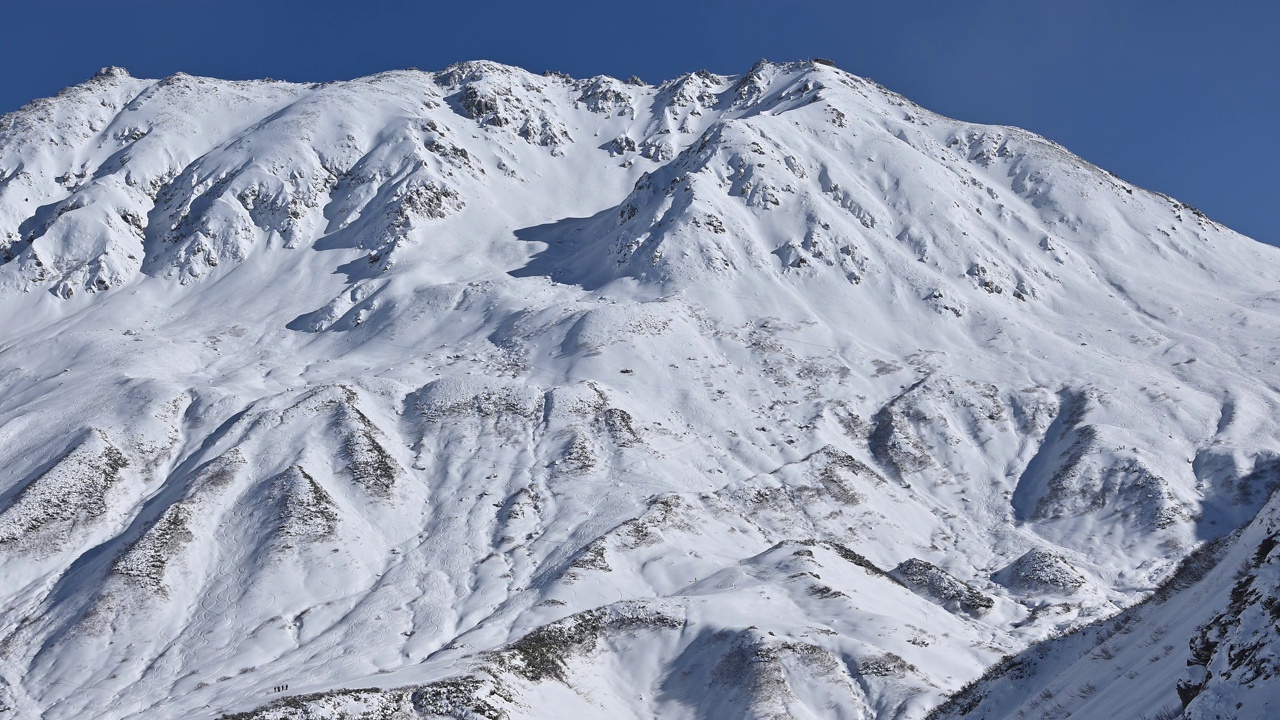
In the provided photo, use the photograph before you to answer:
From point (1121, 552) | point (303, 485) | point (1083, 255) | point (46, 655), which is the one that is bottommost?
point (46, 655)

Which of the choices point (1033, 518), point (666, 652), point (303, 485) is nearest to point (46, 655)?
point (303, 485)

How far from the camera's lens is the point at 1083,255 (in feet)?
387

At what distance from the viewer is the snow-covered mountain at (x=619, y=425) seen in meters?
41.5

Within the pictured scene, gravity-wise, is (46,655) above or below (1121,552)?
below

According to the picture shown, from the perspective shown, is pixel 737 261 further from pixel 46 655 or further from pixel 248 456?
pixel 46 655

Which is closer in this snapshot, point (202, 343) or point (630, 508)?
point (630, 508)

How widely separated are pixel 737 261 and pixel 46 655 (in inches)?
3077

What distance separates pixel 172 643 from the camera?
50531 millimetres

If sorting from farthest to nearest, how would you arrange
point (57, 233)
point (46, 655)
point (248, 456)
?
point (57, 233)
point (248, 456)
point (46, 655)

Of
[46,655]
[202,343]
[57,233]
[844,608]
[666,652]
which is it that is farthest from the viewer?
[57,233]

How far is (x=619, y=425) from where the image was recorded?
74188 millimetres

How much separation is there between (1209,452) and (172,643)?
80.0m

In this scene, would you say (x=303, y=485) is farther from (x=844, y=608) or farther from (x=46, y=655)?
(x=844, y=608)

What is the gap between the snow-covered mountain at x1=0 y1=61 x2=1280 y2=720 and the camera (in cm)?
4150
